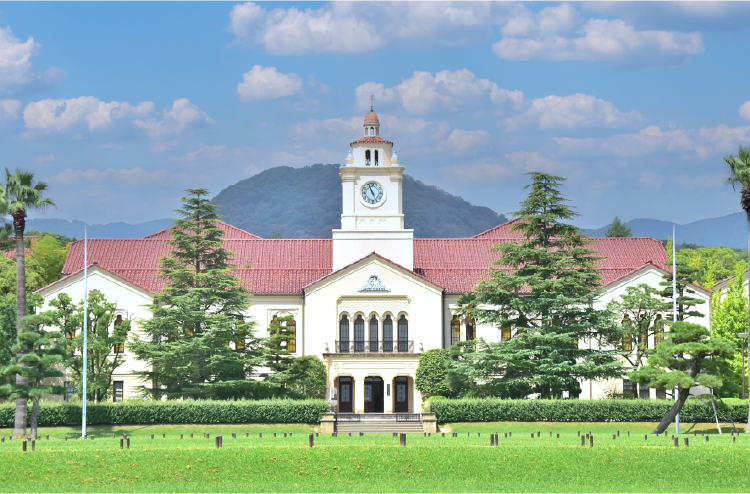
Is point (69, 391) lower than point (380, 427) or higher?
higher

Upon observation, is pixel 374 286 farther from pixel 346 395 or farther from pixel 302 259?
pixel 302 259

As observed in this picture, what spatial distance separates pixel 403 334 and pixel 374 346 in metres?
1.80

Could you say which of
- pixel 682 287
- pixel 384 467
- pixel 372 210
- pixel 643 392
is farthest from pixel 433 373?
pixel 384 467

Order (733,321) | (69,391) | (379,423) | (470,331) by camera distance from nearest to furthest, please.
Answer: (379,423) → (69,391) → (470,331) → (733,321)

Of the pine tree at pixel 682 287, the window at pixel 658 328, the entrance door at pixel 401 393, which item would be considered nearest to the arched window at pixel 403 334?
the entrance door at pixel 401 393

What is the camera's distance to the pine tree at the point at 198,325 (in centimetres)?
5428

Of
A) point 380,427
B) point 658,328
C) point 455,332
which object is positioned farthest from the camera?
point 455,332

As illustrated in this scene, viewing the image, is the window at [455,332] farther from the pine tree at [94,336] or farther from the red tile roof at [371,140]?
the pine tree at [94,336]

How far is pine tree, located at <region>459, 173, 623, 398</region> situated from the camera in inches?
2104

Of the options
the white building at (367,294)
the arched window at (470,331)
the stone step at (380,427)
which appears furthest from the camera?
the arched window at (470,331)

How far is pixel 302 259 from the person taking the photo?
66625 mm

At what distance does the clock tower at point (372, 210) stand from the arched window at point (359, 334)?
3505 mm

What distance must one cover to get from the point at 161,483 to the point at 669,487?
622 inches

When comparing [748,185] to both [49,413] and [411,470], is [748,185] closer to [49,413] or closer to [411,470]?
[411,470]
